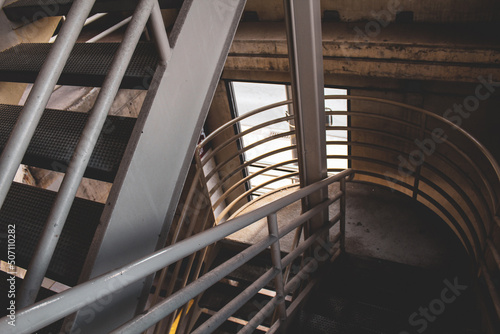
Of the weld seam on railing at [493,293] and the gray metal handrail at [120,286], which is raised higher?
the weld seam on railing at [493,293]

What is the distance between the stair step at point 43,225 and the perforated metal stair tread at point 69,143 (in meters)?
0.14

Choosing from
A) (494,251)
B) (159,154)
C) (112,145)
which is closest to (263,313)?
(159,154)

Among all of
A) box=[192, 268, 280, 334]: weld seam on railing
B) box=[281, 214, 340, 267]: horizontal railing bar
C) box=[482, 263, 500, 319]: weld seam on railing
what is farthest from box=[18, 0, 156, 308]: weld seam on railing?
box=[482, 263, 500, 319]: weld seam on railing

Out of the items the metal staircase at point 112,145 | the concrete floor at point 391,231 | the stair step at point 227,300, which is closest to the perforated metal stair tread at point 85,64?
the metal staircase at point 112,145

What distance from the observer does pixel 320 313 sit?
274 cm

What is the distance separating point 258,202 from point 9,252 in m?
3.96

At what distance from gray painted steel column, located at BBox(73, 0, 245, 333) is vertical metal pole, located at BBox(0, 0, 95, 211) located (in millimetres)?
291

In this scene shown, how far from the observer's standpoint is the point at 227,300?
3.33m

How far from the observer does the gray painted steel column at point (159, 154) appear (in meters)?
1.16

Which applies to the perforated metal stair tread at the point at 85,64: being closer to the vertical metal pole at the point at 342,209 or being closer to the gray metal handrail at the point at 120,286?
the gray metal handrail at the point at 120,286

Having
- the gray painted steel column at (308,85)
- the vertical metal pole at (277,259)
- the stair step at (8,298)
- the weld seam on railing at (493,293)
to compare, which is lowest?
the stair step at (8,298)

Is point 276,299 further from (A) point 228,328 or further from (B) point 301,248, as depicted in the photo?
(A) point 228,328

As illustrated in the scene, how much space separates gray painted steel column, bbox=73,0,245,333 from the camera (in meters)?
1.16

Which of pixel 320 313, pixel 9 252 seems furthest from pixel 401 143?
pixel 9 252
